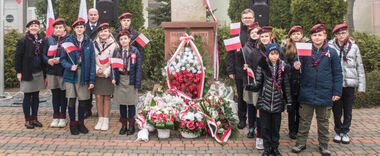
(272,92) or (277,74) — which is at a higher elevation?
(277,74)

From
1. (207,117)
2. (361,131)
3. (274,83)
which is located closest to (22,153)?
(207,117)

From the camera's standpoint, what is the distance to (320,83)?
4.47 metres

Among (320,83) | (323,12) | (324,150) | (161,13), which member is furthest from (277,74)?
(161,13)

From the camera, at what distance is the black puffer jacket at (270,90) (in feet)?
14.3

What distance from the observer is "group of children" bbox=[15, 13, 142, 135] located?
5305 mm

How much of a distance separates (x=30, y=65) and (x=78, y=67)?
32.5 inches

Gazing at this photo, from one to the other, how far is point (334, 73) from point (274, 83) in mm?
830

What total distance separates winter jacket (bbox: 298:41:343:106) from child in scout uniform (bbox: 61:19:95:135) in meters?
3.13

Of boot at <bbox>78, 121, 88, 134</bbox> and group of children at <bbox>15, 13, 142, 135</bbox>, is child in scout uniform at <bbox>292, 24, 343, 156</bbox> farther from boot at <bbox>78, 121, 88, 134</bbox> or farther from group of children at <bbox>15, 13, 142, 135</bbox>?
boot at <bbox>78, 121, 88, 134</bbox>

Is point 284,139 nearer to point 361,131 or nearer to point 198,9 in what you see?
point 361,131

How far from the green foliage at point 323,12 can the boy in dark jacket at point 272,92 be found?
513 cm

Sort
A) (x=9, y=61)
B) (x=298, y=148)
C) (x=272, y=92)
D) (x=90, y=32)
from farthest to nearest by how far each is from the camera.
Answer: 1. (x=9, y=61)
2. (x=90, y=32)
3. (x=298, y=148)
4. (x=272, y=92)

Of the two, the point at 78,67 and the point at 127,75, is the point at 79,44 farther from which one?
the point at 127,75

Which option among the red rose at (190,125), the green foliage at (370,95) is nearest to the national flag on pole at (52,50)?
the red rose at (190,125)
